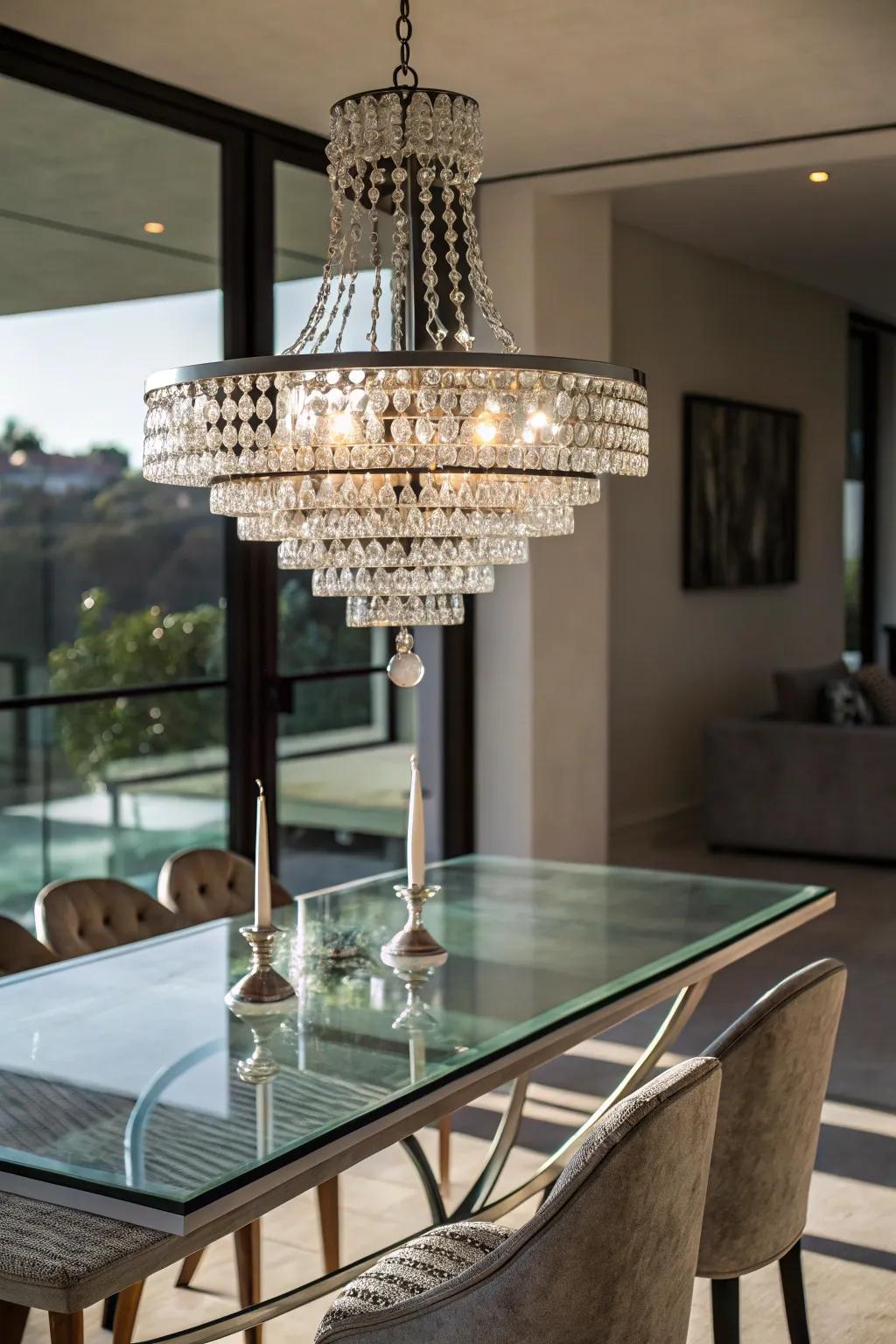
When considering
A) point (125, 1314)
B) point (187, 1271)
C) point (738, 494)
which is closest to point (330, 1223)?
point (187, 1271)

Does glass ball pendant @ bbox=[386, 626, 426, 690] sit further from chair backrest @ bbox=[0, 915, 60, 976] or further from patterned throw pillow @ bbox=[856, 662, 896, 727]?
patterned throw pillow @ bbox=[856, 662, 896, 727]

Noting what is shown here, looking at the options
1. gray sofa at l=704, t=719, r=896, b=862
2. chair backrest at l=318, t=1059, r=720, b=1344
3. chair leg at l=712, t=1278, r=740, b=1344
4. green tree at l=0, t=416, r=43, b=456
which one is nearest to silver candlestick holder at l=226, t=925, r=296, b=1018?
chair backrest at l=318, t=1059, r=720, b=1344

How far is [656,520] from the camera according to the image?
8250 millimetres

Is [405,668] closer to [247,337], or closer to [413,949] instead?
[413,949]

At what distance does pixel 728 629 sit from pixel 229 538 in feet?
14.6

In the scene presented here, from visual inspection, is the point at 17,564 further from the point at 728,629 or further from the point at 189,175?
the point at 728,629

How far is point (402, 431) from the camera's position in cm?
244

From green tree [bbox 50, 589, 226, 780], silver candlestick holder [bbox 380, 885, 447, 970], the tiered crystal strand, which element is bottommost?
silver candlestick holder [bbox 380, 885, 447, 970]

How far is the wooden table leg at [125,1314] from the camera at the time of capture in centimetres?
253

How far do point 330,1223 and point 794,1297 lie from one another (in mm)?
883

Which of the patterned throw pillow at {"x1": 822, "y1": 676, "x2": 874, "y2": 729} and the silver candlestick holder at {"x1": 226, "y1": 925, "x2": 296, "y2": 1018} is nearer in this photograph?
the silver candlestick holder at {"x1": 226, "y1": 925, "x2": 296, "y2": 1018}

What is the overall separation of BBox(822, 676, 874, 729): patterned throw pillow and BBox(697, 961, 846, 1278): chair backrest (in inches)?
215

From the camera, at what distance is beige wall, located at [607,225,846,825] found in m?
8.02

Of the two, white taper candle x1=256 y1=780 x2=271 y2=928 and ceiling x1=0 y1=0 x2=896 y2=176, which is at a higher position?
ceiling x1=0 y1=0 x2=896 y2=176
